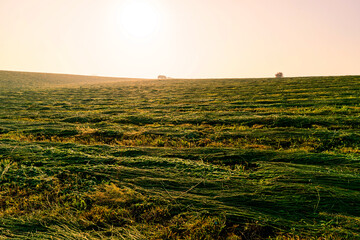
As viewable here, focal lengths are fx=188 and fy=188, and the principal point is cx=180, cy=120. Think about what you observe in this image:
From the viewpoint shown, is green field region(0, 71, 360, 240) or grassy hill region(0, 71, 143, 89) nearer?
green field region(0, 71, 360, 240)

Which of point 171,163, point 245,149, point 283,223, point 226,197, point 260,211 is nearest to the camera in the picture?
point 283,223

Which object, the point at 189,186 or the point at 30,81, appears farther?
the point at 30,81

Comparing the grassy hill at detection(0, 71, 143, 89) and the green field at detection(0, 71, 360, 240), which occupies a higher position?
the grassy hill at detection(0, 71, 143, 89)

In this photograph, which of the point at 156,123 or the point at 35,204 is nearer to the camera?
the point at 35,204

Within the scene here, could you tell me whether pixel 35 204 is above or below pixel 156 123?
below

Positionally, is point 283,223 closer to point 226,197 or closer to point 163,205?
point 226,197

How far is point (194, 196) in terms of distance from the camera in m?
2.63

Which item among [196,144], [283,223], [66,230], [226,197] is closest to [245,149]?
[196,144]

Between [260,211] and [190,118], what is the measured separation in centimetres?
443

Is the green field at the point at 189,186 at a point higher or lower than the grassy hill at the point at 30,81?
lower

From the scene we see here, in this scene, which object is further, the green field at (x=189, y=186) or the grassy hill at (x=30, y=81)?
the grassy hill at (x=30, y=81)

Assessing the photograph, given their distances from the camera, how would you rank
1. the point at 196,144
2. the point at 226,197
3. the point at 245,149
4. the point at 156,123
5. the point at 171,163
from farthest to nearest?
1. the point at 156,123
2. the point at 196,144
3. the point at 245,149
4. the point at 171,163
5. the point at 226,197

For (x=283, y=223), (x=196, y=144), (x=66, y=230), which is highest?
(x=196, y=144)

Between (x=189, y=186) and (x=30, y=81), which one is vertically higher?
(x=30, y=81)
